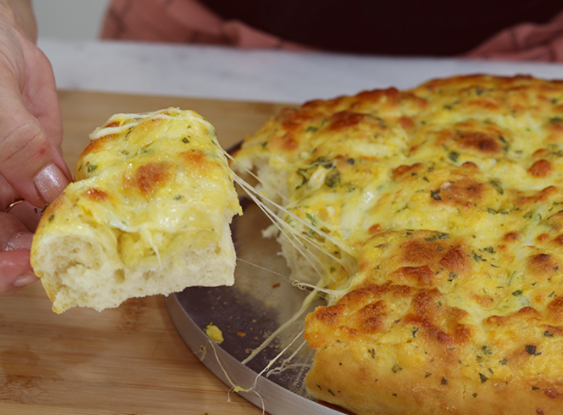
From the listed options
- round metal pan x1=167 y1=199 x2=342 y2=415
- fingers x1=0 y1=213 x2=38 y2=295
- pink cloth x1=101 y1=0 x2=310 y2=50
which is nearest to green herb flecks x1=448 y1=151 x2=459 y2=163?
round metal pan x1=167 y1=199 x2=342 y2=415

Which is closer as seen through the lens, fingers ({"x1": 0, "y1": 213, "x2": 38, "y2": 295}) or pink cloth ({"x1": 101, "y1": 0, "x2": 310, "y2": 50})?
fingers ({"x1": 0, "y1": 213, "x2": 38, "y2": 295})

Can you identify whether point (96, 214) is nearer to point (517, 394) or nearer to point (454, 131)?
point (517, 394)

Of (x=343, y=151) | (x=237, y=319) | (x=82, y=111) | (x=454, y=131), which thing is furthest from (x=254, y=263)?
(x=82, y=111)

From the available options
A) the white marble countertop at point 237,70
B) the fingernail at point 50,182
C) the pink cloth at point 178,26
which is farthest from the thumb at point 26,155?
the pink cloth at point 178,26

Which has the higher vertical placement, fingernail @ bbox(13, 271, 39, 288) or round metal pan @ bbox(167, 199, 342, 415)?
fingernail @ bbox(13, 271, 39, 288)

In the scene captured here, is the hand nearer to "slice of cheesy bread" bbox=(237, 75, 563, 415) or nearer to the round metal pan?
the round metal pan

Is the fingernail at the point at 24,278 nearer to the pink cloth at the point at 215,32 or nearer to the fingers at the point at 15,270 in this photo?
the fingers at the point at 15,270
